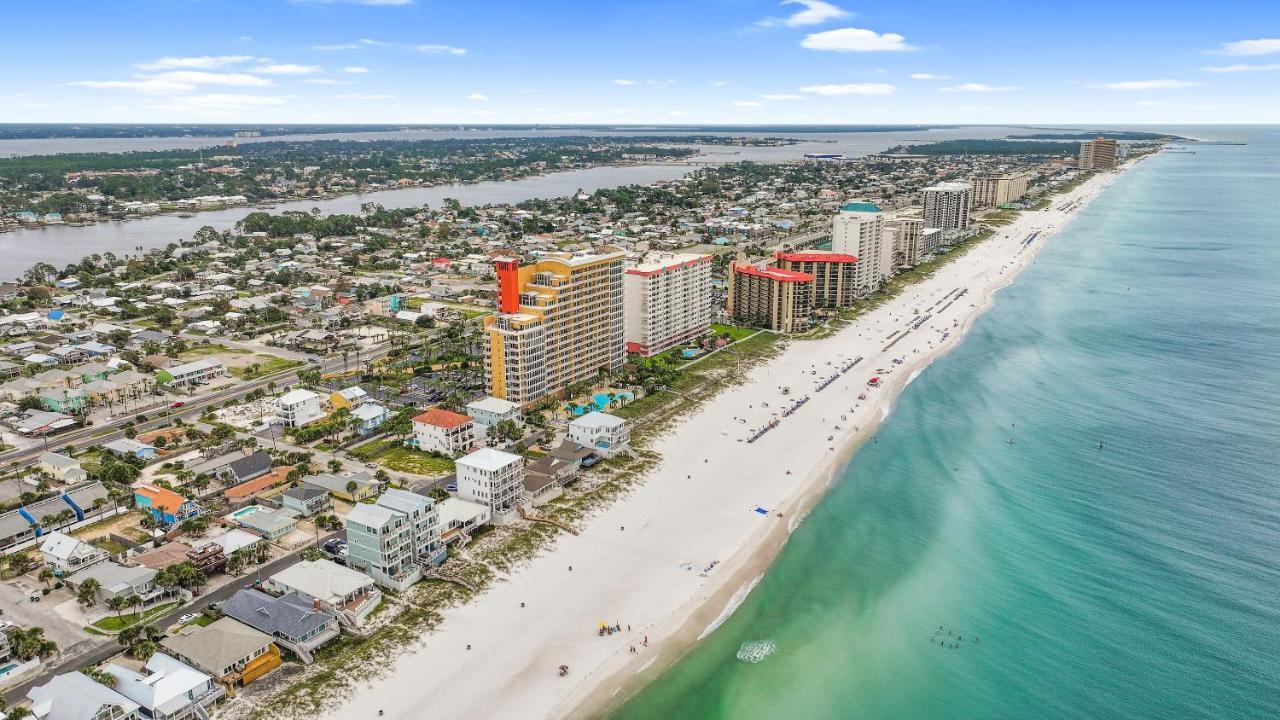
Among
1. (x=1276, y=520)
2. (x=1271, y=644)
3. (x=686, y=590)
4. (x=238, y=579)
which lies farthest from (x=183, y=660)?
(x=1276, y=520)

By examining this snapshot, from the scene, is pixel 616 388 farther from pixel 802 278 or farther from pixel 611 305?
pixel 802 278

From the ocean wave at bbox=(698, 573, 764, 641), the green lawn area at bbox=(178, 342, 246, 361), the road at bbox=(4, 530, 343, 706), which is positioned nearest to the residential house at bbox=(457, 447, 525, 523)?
the road at bbox=(4, 530, 343, 706)

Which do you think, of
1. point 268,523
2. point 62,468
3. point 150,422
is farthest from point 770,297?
point 62,468

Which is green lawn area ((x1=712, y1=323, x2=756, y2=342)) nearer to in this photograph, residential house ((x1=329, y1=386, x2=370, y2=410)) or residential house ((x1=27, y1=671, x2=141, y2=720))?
residential house ((x1=329, y1=386, x2=370, y2=410))

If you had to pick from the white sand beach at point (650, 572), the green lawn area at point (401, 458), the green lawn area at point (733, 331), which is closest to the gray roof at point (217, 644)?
the white sand beach at point (650, 572)

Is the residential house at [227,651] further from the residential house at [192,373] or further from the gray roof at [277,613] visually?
the residential house at [192,373]

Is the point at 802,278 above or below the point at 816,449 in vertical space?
above
